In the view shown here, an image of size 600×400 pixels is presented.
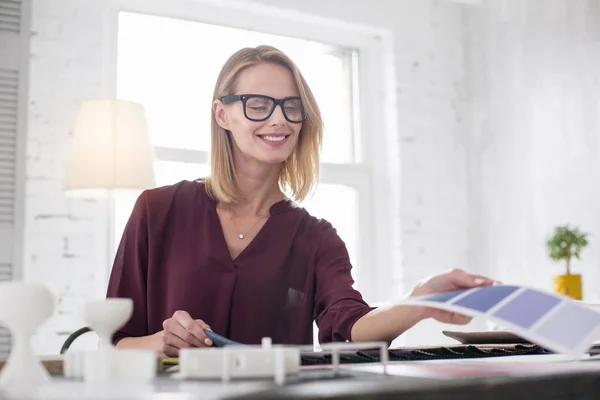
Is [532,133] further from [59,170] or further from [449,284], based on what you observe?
[449,284]

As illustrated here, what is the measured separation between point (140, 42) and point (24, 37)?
58cm

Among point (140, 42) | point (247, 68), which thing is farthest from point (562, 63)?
point (247, 68)

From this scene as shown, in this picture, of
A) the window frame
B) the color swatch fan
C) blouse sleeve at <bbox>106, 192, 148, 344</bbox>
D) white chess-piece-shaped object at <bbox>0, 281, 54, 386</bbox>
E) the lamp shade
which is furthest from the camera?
the window frame

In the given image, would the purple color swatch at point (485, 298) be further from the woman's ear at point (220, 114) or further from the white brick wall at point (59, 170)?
the white brick wall at point (59, 170)

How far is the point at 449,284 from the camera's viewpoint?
1.13 m

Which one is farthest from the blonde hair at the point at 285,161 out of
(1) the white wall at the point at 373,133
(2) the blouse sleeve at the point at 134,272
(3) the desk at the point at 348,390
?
(1) the white wall at the point at 373,133

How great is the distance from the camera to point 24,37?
3049mm

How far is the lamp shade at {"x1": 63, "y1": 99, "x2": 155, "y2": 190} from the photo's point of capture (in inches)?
108

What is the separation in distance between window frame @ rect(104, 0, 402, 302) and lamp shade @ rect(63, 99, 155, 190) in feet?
3.31

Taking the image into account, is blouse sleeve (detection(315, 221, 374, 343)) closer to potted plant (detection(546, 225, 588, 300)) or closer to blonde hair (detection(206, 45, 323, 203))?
blonde hair (detection(206, 45, 323, 203))

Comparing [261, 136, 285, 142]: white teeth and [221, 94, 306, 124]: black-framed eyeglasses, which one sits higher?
[221, 94, 306, 124]: black-framed eyeglasses

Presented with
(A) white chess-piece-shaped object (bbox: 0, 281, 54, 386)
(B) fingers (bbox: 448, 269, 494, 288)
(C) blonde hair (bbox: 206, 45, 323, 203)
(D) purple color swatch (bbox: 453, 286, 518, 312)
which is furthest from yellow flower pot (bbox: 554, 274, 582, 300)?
(A) white chess-piece-shaped object (bbox: 0, 281, 54, 386)

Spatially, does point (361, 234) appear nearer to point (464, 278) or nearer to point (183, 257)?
point (183, 257)

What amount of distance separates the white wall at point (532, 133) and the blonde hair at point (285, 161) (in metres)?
1.90
